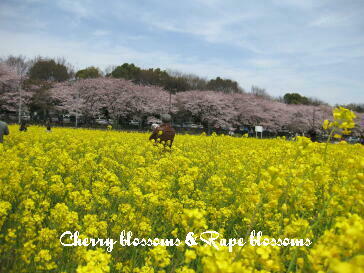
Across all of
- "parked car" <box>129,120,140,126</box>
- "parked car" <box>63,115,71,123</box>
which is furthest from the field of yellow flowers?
"parked car" <box>63,115,71,123</box>

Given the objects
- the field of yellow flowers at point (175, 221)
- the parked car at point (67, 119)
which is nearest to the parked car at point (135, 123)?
the parked car at point (67, 119)

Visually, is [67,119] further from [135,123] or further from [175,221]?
[175,221]

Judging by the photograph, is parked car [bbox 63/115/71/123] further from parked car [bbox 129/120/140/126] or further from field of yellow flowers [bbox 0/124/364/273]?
field of yellow flowers [bbox 0/124/364/273]

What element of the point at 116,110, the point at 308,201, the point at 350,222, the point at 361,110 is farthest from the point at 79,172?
the point at 361,110

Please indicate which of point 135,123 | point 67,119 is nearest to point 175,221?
point 135,123

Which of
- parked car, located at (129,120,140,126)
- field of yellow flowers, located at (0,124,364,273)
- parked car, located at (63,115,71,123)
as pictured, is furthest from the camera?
parked car, located at (63,115,71,123)

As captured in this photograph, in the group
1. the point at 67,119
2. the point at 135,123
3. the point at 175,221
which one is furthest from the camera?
the point at 67,119

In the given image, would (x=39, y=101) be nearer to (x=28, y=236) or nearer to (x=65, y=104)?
(x=65, y=104)

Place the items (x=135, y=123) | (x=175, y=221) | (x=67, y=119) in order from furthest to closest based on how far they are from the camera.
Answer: (x=67, y=119), (x=135, y=123), (x=175, y=221)

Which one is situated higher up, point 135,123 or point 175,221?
point 135,123

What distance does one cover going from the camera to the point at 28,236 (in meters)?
2.65

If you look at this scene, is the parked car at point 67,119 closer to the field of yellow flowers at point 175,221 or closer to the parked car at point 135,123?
the parked car at point 135,123

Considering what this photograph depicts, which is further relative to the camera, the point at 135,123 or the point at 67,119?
the point at 67,119

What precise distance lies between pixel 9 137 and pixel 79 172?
5.48 meters
